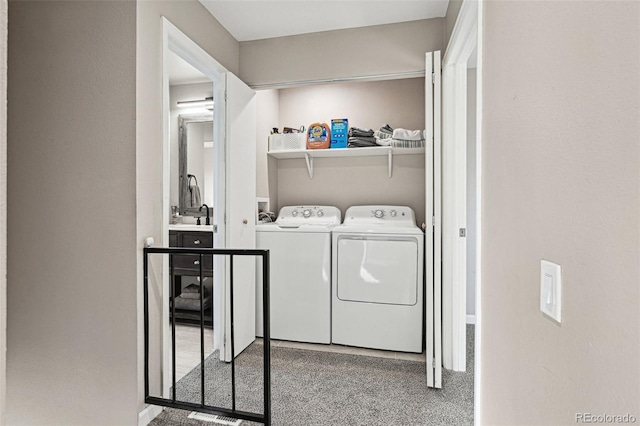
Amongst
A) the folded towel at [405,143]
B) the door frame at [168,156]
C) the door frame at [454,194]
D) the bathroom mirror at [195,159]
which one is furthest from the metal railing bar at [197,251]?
the bathroom mirror at [195,159]

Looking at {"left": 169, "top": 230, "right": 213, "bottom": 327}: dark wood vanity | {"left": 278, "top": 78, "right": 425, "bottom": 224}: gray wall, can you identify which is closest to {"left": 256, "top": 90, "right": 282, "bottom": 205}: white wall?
{"left": 278, "top": 78, "right": 425, "bottom": 224}: gray wall

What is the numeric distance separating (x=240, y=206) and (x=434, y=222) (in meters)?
1.38

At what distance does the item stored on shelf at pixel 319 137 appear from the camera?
303cm

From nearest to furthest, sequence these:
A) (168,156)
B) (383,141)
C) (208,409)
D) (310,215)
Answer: (208,409)
(168,156)
(383,141)
(310,215)

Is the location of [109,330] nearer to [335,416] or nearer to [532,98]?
[335,416]

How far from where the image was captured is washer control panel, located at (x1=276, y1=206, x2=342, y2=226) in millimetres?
3174

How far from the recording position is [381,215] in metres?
3.08

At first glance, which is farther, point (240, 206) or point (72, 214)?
point (240, 206)

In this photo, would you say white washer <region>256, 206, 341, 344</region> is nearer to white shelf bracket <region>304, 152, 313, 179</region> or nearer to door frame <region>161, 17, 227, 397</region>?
door frame <region>161, 17, 227, 397</region>

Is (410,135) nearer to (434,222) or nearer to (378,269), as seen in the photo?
(434,222)

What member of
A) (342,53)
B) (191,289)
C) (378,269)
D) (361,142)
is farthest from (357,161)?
(191,289)

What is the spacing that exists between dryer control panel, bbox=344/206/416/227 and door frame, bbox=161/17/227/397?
1199 millimetres

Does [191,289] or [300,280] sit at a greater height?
[300,280]

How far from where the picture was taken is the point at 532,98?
2.65 feet
